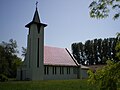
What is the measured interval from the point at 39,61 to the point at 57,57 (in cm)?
659

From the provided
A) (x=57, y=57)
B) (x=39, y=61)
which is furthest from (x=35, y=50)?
(x=57, y=57)

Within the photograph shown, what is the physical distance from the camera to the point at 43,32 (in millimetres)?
46094

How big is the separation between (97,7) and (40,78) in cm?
3894

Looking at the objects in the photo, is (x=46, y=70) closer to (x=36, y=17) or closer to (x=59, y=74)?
(x=59, y=74)

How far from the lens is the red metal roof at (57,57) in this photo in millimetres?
47594

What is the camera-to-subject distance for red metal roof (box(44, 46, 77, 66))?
47.6m

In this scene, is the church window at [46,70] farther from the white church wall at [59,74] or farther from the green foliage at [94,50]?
the green foliage at [94,50]

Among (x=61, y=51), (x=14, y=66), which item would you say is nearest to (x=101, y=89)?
(x=61, y=51)

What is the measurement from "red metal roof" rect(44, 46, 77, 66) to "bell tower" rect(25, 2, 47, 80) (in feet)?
7.79

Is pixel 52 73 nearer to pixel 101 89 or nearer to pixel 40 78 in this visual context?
pixel 40 78

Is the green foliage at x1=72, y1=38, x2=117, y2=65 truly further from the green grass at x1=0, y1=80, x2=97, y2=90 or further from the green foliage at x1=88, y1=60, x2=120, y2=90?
the green foliage at x1=88, y1=60, x2=120, y2=90

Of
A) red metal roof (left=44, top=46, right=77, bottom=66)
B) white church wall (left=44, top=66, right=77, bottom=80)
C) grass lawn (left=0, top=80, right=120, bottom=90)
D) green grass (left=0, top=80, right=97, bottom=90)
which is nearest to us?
grass lawn (left=0, top=80, right=120, bottom=90)

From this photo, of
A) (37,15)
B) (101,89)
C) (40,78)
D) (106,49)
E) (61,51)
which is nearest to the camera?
(101,89)

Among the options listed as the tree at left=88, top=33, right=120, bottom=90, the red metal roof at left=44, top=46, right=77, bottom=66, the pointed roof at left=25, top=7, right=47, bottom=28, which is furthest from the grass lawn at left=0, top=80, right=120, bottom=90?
the pointed roof at left=25, top=7, right=47, bottom=28
